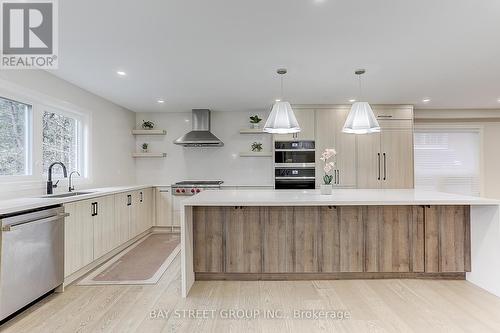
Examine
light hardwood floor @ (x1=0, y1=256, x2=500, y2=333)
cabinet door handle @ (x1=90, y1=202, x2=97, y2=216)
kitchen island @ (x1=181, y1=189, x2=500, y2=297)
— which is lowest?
light hardwood floor @ (x1=0, y1=256, x2=500, y2=333)

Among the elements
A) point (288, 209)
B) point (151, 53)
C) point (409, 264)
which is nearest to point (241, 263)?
point (288, 209)

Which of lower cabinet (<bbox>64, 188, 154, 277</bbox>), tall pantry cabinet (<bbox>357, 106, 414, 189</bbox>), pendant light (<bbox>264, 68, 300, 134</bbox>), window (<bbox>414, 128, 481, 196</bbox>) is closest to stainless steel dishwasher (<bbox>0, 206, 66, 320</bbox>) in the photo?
lower cabinet (<bbox>64, 188, 154, 277</bbox>)

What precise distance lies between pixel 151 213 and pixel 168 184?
662mm

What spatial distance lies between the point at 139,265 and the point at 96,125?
2.29 m

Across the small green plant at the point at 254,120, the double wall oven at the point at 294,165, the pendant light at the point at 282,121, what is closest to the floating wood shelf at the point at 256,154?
the double wall oven at the point at 294,165

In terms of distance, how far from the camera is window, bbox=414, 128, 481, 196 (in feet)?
18.2

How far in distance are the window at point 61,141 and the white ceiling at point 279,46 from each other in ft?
1.81

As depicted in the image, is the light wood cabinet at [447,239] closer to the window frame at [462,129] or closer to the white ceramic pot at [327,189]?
the white ceramic pot at [327,189]

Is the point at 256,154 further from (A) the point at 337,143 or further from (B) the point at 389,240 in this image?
(B) the point at 389,240

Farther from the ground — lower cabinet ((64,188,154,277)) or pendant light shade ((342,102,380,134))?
pendant light shade ((342,102,380,134))

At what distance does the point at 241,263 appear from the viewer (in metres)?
2.95

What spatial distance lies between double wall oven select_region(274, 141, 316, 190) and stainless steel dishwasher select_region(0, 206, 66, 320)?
3390mm

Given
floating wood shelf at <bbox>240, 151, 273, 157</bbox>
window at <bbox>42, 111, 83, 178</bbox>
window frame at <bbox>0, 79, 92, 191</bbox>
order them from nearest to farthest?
window frame at <bbox>0, 79, 92, 191</bbox> < window at <bbox>42, 111, 83, 178</bbox> < floating wood shelf at <bbox>240, 151, 273, 157</bbox>

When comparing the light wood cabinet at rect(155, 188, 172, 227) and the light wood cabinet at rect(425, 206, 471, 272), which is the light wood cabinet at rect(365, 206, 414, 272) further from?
the light wood cabinet at rect(155, 188, 172, 227)
